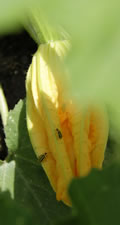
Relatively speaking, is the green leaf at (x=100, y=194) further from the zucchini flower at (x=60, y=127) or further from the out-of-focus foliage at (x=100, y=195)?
the zucchini flower at (x=60, y=127)

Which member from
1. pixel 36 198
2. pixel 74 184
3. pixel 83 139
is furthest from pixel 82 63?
pixel 36 198

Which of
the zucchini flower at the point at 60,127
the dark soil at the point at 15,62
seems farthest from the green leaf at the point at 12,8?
the dark soil at the point at 15,62

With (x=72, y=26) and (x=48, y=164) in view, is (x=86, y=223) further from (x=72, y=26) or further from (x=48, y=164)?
(x=48, y=164)

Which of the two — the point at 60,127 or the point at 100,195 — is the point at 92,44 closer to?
the point at 100,195

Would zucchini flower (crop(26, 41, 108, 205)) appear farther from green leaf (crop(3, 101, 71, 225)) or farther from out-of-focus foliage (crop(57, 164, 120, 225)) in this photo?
out-of-focus foliage (crop(57, 164, 120, 225))

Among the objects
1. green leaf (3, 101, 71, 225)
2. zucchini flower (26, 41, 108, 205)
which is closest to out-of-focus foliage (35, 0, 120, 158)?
zucchini flower (26, 41, 108, 205)
